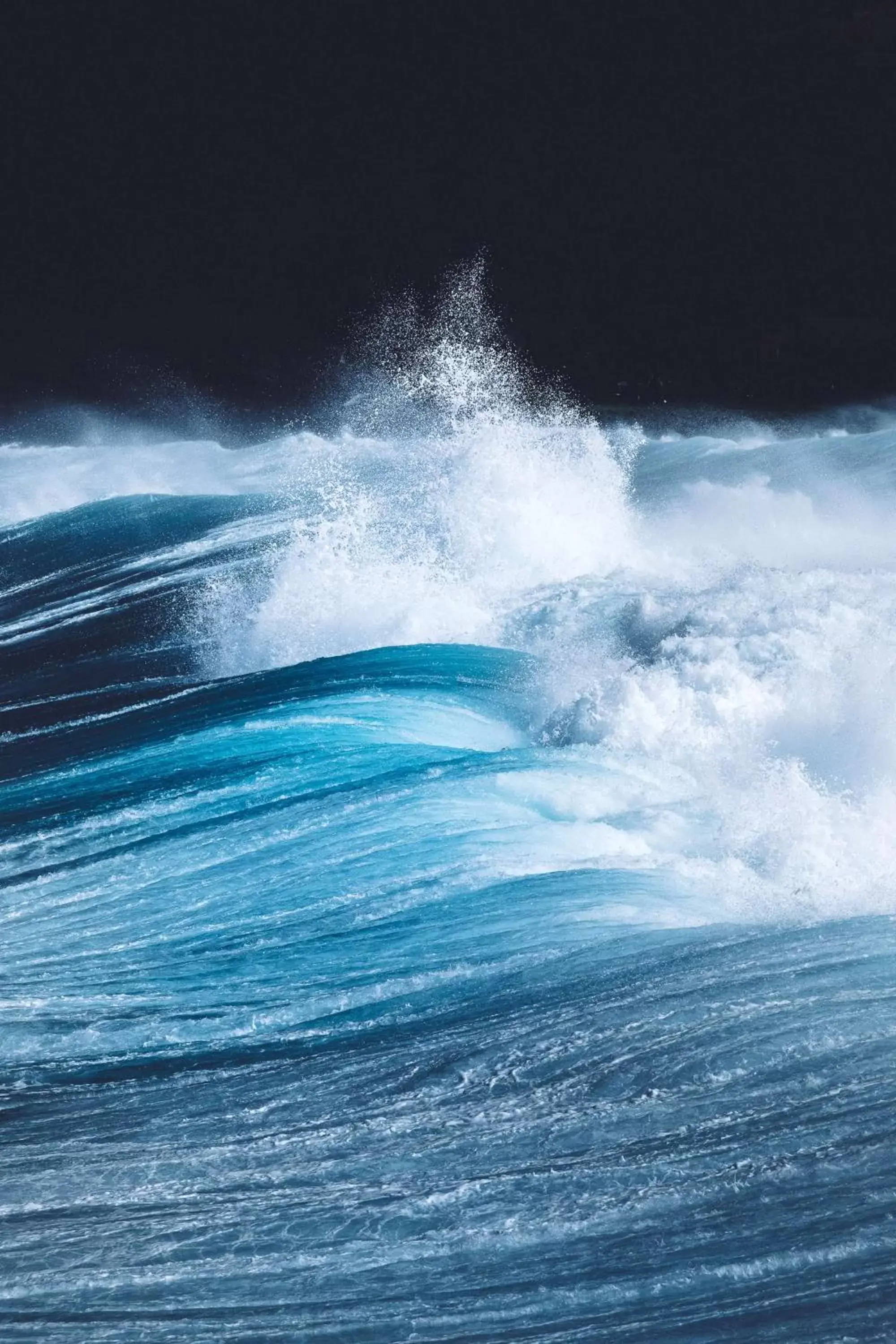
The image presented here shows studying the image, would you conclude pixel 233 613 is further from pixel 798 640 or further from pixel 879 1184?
pixel 879 1184

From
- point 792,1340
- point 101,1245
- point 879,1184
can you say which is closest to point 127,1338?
point 101,1245

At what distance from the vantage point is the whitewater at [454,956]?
7.55ft

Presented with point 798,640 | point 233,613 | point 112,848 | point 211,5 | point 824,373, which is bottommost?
point 112,848

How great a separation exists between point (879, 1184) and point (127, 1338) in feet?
4.89

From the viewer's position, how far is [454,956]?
3631mm

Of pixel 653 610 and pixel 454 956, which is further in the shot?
pixel 653 610

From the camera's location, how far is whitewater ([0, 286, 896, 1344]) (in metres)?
2.30

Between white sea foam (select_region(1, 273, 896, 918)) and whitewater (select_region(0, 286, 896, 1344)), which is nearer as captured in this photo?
whitewater (select_region(0, 286, 896, 1344))

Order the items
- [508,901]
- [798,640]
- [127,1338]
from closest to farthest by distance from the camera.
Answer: [127,1338]
[508,901]
[798,640]

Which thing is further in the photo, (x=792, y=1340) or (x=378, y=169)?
(x=378, y=169)

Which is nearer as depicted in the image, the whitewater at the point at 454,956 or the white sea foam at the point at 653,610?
the whitewater at the point at 454,956

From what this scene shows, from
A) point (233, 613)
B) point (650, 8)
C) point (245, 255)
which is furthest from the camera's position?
point (245, 255)

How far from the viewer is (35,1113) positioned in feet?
9.70

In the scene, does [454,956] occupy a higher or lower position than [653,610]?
lower
